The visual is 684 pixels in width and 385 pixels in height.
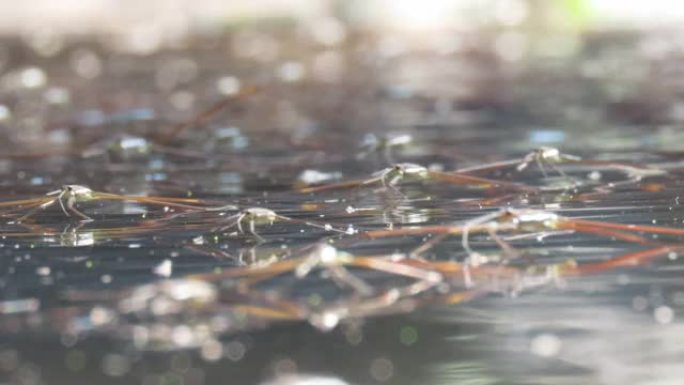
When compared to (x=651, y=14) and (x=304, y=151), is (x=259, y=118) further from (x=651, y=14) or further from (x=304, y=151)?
(x=651, y=14)

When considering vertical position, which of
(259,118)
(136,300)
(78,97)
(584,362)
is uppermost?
(78,97)

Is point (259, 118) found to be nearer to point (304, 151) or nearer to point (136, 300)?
point (304, 151)

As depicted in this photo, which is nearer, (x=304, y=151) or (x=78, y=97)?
(x=304, y=151)

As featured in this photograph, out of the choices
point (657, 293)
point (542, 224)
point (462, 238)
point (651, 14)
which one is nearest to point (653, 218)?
Answer: point (542, 224)

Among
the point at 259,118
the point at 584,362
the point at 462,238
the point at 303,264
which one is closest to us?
the point at 584,362

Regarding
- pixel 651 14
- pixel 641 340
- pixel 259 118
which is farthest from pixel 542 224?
pixel 651 14

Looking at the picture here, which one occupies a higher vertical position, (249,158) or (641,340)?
(249,158)

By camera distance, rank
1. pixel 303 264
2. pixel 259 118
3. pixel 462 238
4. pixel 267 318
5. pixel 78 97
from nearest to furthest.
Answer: pixel 267 318
pixel 303 264
pixel 462 238
pixel 259 118
pixel 78 97
